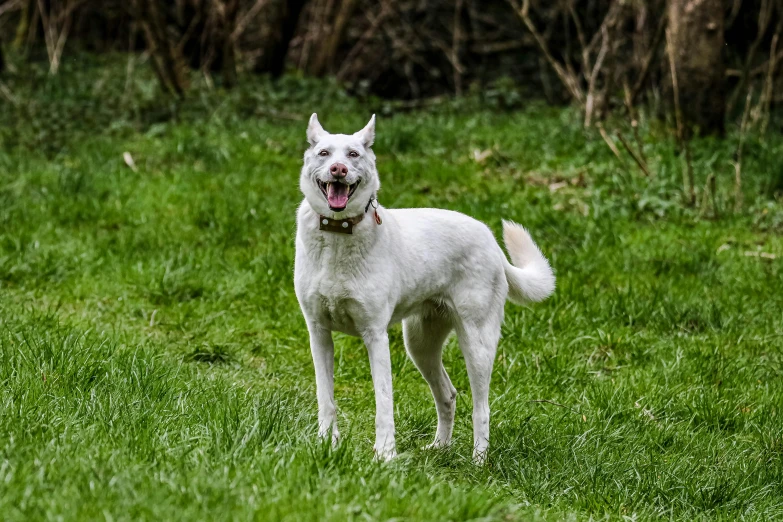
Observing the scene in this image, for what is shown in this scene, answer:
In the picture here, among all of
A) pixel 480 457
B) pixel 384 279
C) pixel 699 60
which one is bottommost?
pixel 480 457

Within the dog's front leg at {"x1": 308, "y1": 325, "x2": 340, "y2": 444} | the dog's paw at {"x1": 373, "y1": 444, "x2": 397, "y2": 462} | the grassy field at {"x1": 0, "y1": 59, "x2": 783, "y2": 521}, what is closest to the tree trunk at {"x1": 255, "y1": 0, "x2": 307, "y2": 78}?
the grassy field at {"x1": 0, "y1": 59, "x2": 783, "y2": 521}

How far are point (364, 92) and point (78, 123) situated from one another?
4.69 meters

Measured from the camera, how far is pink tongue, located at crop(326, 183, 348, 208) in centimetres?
386

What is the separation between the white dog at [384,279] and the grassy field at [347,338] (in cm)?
27

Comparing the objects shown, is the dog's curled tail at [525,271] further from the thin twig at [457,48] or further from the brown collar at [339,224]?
the thin twig at [457,48]

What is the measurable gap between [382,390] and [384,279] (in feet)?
1.57

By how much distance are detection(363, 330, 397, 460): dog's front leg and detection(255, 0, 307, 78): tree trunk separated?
10937 millimetres

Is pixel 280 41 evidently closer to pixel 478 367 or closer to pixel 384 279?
pixel 478 367

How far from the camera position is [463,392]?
5.55 metres

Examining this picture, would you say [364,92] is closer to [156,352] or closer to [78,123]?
[78,123]

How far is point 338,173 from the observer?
380cm

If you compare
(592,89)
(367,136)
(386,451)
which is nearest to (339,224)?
(367,136)

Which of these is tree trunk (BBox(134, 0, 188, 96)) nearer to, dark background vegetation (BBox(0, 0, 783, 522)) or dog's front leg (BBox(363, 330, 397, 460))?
dark background vegetation (BBox(0, 0, 783, 522))

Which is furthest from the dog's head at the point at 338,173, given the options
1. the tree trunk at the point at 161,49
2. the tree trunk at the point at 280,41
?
the tree trunk at the point at 280,41
